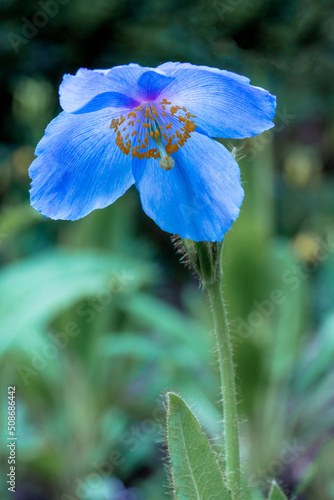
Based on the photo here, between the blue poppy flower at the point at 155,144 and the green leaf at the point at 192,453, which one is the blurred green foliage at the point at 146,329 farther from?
the green leaf at the point at 192,453

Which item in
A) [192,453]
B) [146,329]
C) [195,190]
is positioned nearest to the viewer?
[192,453]

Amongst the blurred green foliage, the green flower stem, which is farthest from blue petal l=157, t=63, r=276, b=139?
the blurred green foliage

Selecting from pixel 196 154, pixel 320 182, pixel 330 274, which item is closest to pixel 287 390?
pixel 330 274

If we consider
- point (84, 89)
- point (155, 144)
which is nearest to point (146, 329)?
point (155, 144)

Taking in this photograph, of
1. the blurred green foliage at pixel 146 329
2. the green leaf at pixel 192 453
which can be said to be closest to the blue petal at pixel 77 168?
the green leaf at pixel 192 453

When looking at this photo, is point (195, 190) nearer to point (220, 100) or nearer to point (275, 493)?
point (220, 100)

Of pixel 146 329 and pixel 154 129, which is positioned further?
pixel 146 329

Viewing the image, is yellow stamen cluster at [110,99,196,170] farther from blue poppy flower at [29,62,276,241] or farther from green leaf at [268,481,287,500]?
green leaf at [268,481,287,500]
